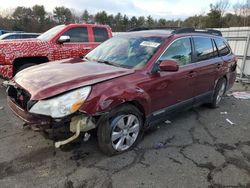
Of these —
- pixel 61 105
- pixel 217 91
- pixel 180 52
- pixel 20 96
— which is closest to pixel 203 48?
pixel 180 52

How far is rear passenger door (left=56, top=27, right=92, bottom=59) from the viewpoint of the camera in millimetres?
7277

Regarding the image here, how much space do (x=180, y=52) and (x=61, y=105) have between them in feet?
7.85

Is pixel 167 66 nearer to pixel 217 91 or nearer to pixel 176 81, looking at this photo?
pixel 176 81

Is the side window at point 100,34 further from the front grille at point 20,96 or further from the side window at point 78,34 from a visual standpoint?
the front grille at point 20,96

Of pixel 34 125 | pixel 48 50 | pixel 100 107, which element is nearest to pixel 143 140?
pixel 100 107

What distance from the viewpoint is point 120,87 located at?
10.8 feet

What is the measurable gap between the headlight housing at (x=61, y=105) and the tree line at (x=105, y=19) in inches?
662

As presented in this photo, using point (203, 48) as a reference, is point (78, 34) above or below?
above

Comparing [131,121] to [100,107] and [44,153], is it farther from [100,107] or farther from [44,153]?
[44,153]

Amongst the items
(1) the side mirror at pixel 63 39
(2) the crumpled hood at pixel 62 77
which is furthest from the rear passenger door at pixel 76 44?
(2) the crumpled hood at pixel 62 77

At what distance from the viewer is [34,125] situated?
3002mm

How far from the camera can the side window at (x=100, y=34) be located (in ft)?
26.8

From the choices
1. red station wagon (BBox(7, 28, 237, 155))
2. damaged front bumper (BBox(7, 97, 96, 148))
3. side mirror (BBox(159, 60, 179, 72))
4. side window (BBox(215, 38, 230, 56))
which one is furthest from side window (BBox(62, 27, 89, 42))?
damaged front bumper (BBox(7, 97, 96, 148))

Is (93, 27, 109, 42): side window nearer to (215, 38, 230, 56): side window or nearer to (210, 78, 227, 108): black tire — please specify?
(215, 38, 230, 56): side window
